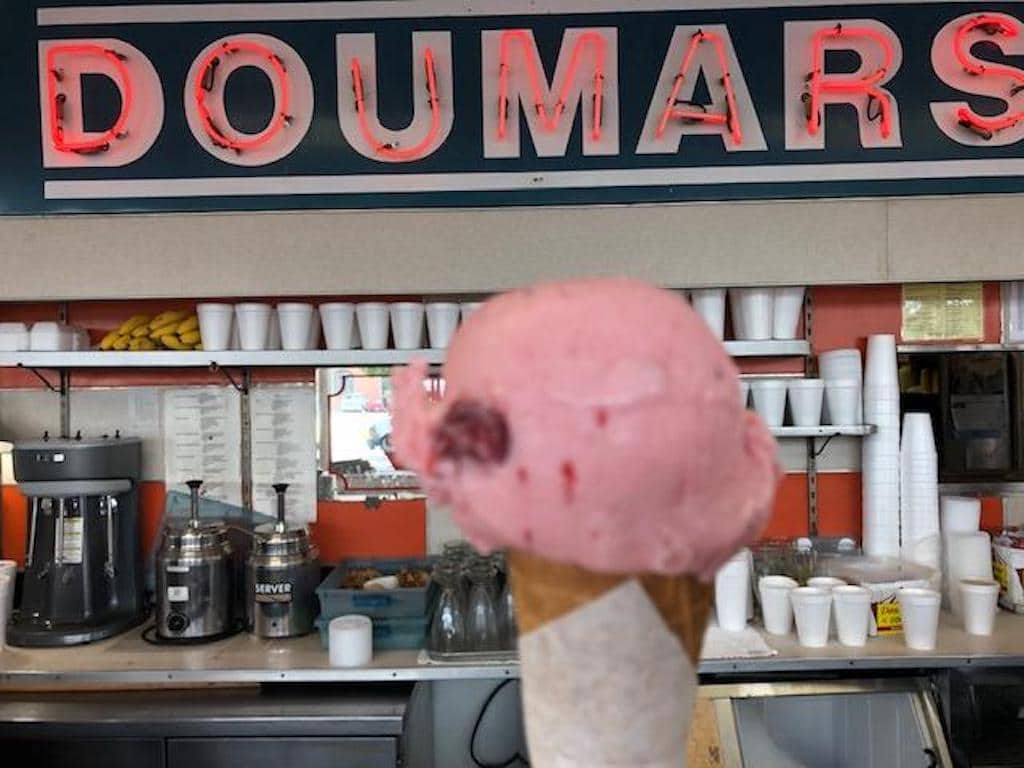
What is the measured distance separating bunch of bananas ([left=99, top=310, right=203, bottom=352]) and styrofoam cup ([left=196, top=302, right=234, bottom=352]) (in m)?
0.09

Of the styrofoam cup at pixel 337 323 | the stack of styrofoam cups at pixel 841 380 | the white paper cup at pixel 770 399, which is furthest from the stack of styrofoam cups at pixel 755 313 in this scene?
the styrofoam cup at pixel 337 323

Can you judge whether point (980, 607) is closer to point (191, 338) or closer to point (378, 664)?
point (378, 664)

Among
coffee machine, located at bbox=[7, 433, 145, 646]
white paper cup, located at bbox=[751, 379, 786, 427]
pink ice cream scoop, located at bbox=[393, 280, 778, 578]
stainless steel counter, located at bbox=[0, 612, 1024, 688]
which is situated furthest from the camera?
white paper cup, located at bbox=[751, 379, 786, 427]

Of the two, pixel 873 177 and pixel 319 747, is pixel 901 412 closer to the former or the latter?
pixel 873 177

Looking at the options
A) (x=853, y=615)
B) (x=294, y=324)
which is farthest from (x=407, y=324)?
(x=853, y=615)

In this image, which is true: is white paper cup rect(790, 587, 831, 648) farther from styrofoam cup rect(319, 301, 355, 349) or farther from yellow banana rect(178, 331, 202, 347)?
yellow banana rect(178, 331, 202, 347)

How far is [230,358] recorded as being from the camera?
2.63m

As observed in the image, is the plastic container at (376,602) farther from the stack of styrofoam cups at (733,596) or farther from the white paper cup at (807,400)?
the white paper cup at (807,400)

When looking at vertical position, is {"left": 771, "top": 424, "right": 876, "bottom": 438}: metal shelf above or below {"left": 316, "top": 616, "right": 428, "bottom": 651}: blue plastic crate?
above

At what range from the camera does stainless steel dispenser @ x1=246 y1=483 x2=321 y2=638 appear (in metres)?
2.52

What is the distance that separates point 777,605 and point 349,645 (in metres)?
1.22

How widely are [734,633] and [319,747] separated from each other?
119 centimetres

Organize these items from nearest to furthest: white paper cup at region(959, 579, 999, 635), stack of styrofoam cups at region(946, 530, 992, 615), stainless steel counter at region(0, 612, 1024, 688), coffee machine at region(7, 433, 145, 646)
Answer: stainless steel counter at region(0, 612, 1024, 688)
white paper cup at region(959, 579, 999, 635)
coffee machine at region(7, 433, 145, 646)
stack of styrofoam cups at region(946, 530, 992, 615)

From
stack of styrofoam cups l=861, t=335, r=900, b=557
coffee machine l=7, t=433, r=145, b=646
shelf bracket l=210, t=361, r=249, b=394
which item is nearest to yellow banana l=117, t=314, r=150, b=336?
shelf bracket l=210, t=361, r=249, b=394
